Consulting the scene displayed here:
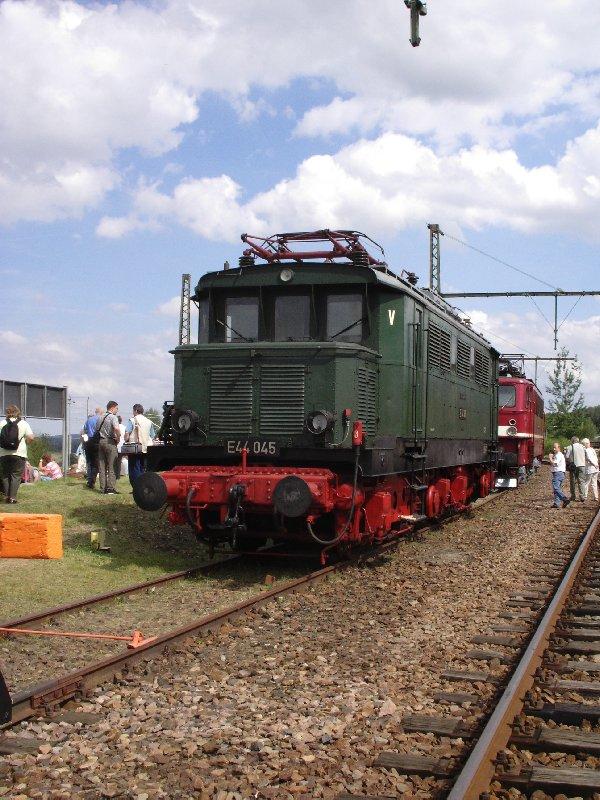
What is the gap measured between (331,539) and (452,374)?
4.45 m

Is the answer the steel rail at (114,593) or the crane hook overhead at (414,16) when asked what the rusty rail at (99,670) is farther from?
the crane hook overhead at (414,16)

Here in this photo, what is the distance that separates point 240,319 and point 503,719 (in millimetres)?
Answer: 6620

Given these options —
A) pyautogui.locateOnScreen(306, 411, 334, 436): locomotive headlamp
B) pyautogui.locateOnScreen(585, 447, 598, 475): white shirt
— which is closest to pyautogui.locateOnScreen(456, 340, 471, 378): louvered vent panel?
pyautogui.locateOnScreen(306, 411, 334, 436): locomotive headlamp

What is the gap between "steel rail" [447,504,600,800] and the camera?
13.4 ft

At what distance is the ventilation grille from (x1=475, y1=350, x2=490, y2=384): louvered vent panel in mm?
2962

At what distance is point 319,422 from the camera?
376 inches

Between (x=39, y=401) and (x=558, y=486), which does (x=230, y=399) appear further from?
(x=558, y=486)

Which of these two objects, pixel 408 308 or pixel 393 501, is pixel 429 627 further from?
pixel 408 308

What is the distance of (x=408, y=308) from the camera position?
10.7 metres

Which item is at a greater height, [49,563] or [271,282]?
[271,282]

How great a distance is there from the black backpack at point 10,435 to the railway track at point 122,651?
4.25m

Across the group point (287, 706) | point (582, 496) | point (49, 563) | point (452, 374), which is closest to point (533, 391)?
point (582, 496)

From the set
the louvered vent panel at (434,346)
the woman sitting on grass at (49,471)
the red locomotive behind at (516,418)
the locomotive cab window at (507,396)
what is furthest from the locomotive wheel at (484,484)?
the woman sitting on grass at (49,471)

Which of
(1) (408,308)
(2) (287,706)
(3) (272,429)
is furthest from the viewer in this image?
(1) (408,308)
